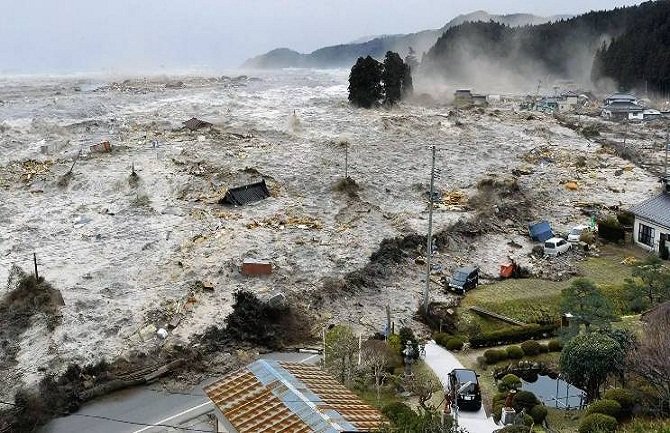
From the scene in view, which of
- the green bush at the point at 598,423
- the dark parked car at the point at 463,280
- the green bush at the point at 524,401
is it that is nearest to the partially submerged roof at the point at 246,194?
the dark parked car at the point at 463,280

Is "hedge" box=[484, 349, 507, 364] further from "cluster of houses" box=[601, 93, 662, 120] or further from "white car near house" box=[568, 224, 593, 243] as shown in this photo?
"cluster of houses" box=[601, 93, 662, 120]

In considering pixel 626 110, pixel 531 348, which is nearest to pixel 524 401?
pixel 531 348

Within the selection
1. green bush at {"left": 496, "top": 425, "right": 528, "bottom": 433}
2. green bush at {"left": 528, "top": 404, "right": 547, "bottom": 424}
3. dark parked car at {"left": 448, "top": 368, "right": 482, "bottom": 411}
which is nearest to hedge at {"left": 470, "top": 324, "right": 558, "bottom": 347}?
dark parked car at {"left": 448, "top": 368, "right": 482, "bottom": 411}

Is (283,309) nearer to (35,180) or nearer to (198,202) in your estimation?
(198,202)

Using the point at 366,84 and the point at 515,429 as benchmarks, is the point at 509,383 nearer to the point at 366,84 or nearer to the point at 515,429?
the point at 515,429

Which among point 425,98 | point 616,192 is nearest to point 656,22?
point 425,98

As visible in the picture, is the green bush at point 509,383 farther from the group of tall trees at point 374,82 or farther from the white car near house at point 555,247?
the group of tall trees at point 374,82

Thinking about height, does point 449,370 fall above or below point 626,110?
below

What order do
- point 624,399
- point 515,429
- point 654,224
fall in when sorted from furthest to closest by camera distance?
point 654,224, point 624,399, point 515,429
